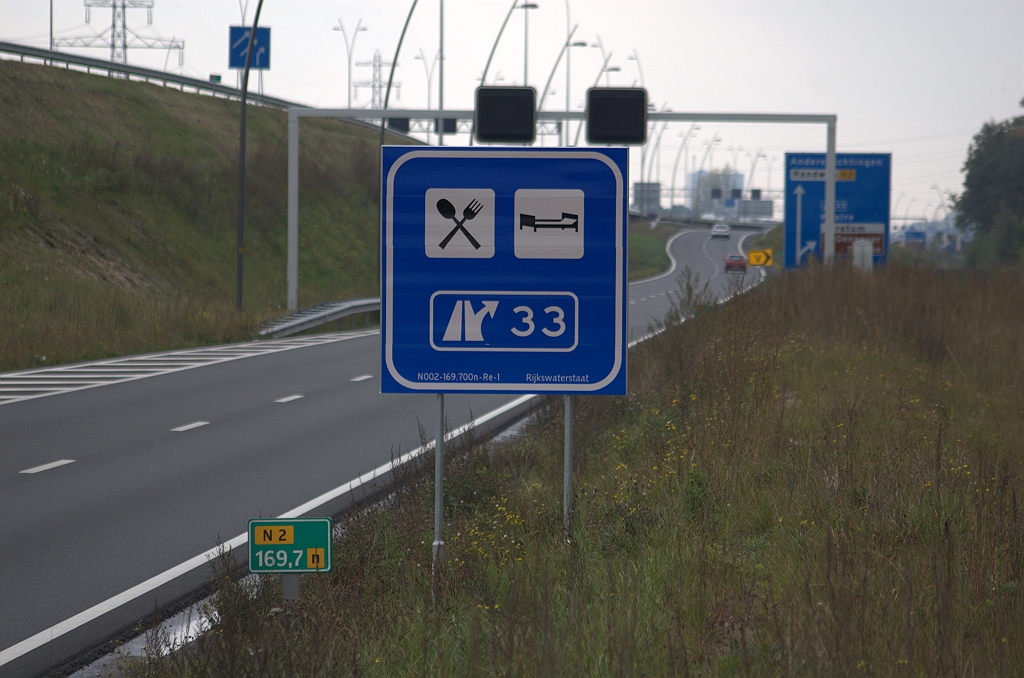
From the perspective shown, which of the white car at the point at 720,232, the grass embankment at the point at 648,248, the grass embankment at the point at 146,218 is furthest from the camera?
the white car at the point at 720,232

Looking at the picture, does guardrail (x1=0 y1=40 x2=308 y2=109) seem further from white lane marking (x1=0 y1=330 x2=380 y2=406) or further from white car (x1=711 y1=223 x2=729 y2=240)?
white car (x1=711 y1=223 x2=729 y2=240)

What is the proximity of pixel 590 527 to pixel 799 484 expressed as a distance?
144cm

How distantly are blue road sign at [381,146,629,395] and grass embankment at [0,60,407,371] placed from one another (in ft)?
56.8

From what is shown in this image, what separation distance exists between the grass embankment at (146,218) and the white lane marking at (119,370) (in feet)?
4.03

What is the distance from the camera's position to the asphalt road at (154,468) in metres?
6.84

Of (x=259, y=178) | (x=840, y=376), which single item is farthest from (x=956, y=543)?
(x=259, y=178)

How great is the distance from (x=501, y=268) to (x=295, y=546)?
183 centimetres

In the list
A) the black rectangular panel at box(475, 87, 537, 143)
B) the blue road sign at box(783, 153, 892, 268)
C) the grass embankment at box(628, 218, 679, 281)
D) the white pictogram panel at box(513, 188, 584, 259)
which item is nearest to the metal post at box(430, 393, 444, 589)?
the white pictogram panel at box(513, 188, 584, 259)

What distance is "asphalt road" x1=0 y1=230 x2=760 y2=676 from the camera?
684 centimetres

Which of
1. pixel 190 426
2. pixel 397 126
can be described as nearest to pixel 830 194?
pixel 190 426

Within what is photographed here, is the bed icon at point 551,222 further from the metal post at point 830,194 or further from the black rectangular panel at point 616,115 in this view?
the metal post at point 830,194

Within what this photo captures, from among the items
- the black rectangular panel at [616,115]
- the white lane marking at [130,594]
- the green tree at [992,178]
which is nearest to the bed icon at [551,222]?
the black rectangular panel at [616,115]

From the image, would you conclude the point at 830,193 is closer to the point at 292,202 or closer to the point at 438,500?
the point at 292,202

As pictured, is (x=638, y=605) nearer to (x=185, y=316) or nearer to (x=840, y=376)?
(x=840, y=376)
